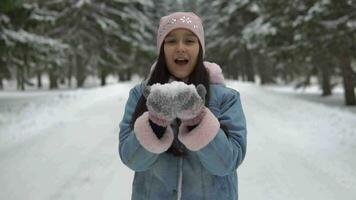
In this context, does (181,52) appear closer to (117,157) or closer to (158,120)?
(158,120)

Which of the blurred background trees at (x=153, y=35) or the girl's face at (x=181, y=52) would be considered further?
the blurred background trees at (x=153, y=35)

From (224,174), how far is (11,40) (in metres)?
14.5

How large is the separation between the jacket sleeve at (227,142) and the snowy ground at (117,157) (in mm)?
3962

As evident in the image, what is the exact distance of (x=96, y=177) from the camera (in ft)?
23.8

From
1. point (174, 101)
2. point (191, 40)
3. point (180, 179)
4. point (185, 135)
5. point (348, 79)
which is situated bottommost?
point (348, 79)

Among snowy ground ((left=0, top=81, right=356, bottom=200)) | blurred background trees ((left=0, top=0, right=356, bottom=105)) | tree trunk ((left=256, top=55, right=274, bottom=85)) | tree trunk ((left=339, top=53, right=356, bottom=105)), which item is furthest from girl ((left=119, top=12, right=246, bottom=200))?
tree trunk ((left=256, top=55, right=274, bottom=85))

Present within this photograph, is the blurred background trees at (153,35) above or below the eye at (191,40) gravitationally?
above

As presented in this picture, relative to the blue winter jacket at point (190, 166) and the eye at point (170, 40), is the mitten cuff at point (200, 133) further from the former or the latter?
the eye at point (170, 40)

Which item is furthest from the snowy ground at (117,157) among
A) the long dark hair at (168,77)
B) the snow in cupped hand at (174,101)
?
the snow in cupped hand at (174,101)

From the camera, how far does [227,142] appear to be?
7.65 ft

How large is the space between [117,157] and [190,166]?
6.07 m

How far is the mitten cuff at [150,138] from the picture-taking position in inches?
90.0

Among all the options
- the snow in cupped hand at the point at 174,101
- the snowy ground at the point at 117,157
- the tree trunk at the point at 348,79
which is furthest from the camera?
the tree trunk at the point at 348,79

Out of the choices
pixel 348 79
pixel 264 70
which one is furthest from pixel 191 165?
pixel 264 70
